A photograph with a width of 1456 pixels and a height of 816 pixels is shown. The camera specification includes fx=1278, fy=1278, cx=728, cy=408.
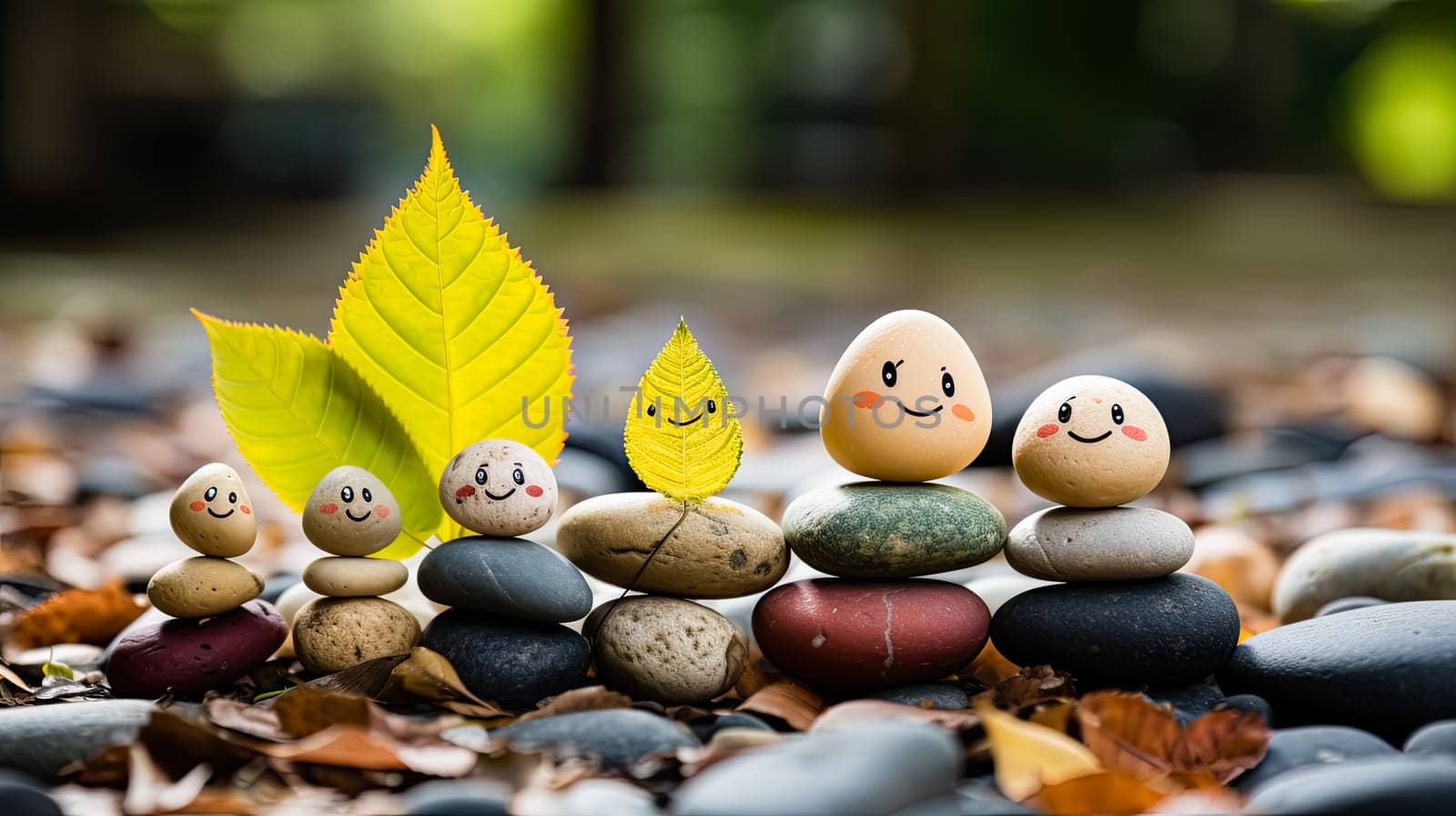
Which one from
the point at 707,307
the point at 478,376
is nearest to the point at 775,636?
the point at 478,376

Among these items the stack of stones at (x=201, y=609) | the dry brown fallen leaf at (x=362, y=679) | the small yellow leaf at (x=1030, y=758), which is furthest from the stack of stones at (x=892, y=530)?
the stack of stones at (x=201, y=609)

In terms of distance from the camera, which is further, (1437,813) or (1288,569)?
(1288,569)

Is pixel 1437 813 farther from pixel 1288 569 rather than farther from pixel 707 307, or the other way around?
pixel 707 307

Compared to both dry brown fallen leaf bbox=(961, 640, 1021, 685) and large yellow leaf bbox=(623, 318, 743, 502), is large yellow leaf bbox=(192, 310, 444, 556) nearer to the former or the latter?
large yellow leaf bbox=(623, 318, 743, 502)

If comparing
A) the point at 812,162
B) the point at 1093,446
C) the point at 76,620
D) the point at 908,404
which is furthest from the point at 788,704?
the point at 812,162

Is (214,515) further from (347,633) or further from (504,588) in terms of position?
(504,588)

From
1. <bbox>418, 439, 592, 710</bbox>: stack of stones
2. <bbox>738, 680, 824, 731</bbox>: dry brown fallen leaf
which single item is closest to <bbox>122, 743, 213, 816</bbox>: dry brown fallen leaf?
<bbox>418, 439, 592, 710</bbox>: stack of stones

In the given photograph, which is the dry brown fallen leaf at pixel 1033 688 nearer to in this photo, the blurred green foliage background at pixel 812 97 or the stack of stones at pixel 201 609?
the stack of stones at pixel 201 609
